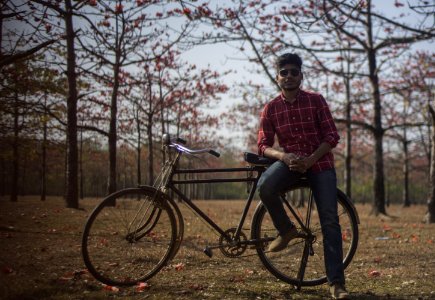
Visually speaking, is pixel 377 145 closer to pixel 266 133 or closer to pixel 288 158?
pixel 266 133

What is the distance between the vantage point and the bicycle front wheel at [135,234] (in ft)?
13.0

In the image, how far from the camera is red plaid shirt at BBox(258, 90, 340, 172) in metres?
3.79

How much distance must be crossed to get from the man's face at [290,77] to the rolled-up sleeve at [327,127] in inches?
12.5

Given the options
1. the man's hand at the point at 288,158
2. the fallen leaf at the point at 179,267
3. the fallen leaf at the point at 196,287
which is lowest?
the fallen leaf at the point at 179,267

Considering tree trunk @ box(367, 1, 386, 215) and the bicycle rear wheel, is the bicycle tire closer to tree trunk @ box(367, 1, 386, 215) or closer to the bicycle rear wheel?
the bicycle rear wheel

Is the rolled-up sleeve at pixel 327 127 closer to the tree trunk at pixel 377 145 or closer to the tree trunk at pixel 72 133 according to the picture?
the tree trunk at pixel 72 133

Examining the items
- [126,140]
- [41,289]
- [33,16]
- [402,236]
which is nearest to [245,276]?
[41,289]

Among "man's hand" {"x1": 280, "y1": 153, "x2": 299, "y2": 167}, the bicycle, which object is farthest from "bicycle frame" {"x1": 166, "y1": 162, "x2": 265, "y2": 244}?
"man's hand" {"x1": 280, "y1": 153, "x2": 299, "y2": 167}

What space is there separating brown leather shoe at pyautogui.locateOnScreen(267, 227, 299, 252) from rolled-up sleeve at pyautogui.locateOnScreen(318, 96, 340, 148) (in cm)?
96

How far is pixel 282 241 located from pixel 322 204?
554 millimetres

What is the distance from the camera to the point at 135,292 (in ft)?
12.2

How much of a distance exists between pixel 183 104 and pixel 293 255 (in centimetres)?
2043

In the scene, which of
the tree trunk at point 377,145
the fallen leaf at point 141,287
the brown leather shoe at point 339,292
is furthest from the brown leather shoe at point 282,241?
the tree trunk at point 377,145

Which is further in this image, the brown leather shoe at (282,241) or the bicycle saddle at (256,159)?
the bicycle saddle at (256,159)
